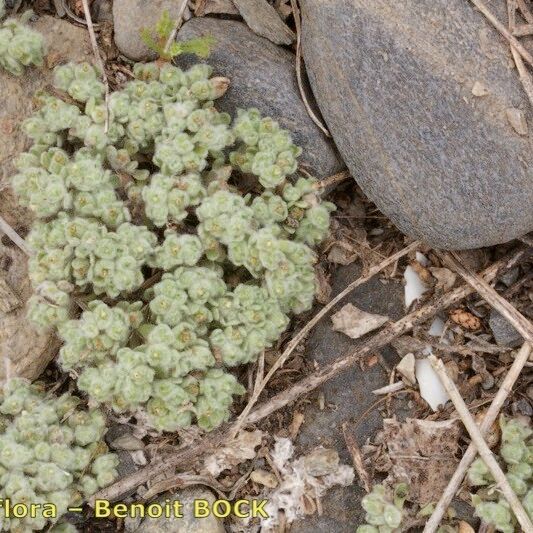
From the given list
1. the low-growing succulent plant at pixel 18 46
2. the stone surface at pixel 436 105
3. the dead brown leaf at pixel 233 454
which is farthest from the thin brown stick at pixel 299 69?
the dead brown leaf at pixel 233 454

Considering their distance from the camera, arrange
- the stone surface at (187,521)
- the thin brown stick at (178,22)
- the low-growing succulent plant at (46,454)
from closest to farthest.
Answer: the low-growing succulent plant at (46,454), the stone surface at (187,521), the thin brown stick at (178,22)

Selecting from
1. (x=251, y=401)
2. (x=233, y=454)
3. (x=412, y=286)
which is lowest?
(x=233, y=454)

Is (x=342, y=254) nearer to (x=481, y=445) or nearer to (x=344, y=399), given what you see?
(x=344, y=399)

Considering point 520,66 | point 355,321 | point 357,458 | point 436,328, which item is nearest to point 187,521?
point 357,458

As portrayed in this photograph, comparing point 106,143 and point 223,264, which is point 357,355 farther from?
point 106,143

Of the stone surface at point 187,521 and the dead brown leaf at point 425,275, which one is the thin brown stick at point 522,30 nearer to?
the dead brown leaf at point 425,275
